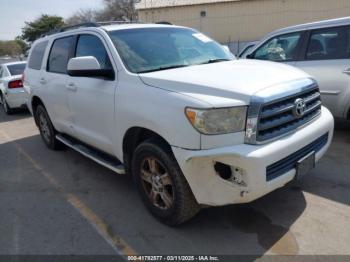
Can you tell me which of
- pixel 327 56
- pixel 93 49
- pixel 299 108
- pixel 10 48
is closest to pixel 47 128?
pixel 93 49

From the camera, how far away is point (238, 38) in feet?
102

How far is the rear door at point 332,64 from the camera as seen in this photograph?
16.9 ft

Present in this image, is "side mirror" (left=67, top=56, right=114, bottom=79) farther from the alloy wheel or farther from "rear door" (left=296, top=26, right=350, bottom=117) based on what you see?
"rear door" (left=296, top=26, right=350, bottom=117)

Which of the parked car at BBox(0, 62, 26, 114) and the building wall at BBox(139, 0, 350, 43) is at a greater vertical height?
the building wall at BBox(139, 0, 350, 43)

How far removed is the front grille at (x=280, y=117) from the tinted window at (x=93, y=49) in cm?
181

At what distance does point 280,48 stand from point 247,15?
84.9 feet

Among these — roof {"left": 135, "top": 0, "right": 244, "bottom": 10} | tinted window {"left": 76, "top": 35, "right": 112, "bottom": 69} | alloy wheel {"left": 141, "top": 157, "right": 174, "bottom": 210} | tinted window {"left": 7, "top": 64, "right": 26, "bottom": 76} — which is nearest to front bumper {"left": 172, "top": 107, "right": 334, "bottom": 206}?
alloy wheel {"left": 141, "top": 157, "right": 174, "bottom": 210}

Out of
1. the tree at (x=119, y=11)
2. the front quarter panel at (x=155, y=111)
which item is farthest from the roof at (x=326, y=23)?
the tree at (x=119, y=11)

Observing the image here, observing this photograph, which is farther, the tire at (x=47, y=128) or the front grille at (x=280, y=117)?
the tire at (x=47, y=128)

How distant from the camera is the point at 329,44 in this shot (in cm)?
538

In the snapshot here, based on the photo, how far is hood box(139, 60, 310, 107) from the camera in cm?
281

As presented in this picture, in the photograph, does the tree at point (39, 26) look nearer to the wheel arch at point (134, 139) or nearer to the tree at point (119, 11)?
the tree at point (119, 11)

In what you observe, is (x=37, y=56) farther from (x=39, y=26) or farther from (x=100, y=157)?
(x=39, y=26)

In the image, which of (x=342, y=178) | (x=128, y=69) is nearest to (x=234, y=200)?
(x=128, y=69)
